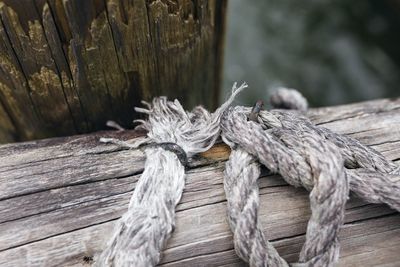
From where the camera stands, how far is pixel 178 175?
1.33 meters

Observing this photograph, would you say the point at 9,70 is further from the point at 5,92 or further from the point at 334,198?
the point at 334,198

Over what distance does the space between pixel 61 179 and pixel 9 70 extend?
17.9 inches

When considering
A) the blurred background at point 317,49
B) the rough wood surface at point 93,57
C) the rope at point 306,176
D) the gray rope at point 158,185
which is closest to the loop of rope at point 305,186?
the rope at point 306,176

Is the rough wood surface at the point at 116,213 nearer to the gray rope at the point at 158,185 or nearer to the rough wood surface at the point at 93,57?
the gray rope at the point at 158,185

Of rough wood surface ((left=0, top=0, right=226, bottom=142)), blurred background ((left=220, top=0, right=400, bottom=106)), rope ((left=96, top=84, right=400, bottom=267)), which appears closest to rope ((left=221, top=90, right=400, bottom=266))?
rope ((left=96, top=84, right=400, bottom=267))

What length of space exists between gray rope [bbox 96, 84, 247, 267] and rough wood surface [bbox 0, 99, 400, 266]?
35 mm

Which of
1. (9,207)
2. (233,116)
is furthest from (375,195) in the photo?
(9,207)

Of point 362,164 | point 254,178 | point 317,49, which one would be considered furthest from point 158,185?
point 317,49

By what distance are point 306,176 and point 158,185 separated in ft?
1.40

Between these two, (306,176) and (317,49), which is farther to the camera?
(317,49)

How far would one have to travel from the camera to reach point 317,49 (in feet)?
15.2

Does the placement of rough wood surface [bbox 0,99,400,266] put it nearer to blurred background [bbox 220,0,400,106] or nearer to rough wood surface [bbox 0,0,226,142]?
rough wood surface [bbox 0,0,226,142]

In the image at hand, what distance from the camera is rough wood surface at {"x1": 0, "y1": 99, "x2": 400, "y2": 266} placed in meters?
1.22

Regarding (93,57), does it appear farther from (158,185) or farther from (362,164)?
(362,164)
